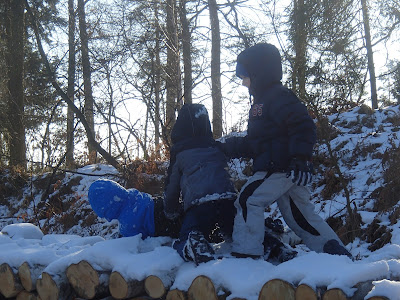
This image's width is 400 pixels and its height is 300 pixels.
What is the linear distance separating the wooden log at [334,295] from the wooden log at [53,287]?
6.81 feet

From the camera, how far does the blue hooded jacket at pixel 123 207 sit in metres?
3.97

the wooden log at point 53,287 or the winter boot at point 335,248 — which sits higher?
the winter boot at point 335,248

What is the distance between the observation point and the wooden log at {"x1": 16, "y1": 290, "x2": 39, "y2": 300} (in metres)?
3.65

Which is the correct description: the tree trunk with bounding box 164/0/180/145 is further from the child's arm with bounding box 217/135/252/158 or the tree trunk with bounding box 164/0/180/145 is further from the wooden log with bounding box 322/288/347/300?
the wooden log with bounding box 322/288/347/300

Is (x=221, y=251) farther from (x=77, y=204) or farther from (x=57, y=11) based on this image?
(x=57, y=11)

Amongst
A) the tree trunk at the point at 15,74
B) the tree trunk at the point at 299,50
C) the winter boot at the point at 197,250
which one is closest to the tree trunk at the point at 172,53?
the tree trunk at the point at 299,50

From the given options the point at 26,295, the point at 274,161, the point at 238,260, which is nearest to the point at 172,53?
the point at 274,161

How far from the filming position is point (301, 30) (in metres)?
8.63

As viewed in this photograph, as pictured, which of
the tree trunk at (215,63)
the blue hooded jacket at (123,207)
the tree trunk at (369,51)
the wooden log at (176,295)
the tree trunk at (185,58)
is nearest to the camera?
the wooden log at (176,295)

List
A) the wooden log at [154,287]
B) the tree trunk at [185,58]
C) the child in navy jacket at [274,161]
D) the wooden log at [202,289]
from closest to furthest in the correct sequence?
the wooden log at [202,289]
the wooden log at [154,287]
the child in navy jacket at [274,161]
the tree trunk at [185,58]

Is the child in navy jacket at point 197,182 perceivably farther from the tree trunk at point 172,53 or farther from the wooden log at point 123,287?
the tree trunk at point 172,53

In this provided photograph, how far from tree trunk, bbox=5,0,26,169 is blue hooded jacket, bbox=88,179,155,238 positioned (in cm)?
1049

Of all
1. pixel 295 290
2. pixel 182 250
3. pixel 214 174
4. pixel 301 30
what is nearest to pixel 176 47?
pixel 301 30

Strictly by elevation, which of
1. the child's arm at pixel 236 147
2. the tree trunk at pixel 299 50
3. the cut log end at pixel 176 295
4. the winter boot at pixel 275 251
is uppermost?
the tree trunk at pixel 299 50
